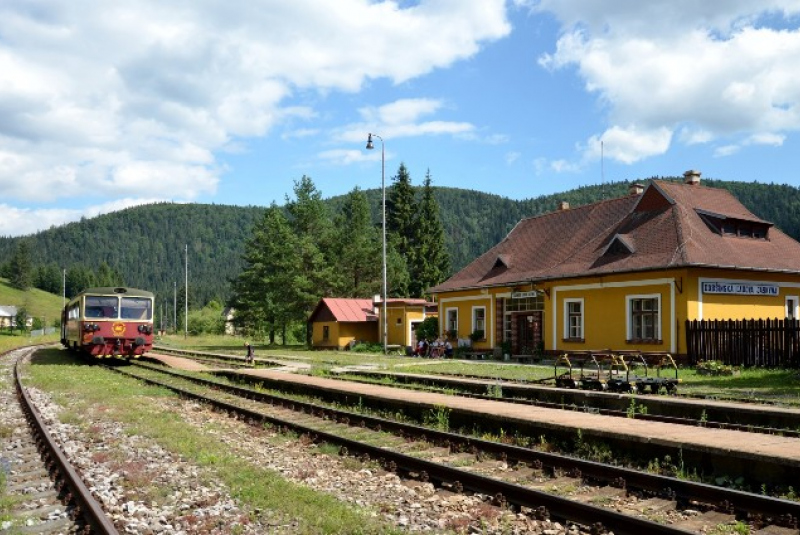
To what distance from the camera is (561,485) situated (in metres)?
7.50

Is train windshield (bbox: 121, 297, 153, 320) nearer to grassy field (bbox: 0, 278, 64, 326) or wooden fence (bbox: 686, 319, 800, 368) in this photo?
wooden fence (bbox: 686, 319, 800, 368)

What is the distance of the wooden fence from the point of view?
21.2m

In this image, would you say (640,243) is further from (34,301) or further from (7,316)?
(34,301)

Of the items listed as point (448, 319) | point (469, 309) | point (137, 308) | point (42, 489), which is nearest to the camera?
point (42, 489)

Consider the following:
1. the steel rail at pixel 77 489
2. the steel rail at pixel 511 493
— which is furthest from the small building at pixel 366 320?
the steel rail at pixel 511 493

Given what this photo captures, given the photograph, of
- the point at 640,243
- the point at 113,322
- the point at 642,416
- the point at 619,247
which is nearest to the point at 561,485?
the point at 642,416

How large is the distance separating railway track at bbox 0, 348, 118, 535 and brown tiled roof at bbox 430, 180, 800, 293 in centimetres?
2055

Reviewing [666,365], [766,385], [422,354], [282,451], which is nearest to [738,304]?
[666,365]

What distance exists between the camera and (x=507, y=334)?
108 feet

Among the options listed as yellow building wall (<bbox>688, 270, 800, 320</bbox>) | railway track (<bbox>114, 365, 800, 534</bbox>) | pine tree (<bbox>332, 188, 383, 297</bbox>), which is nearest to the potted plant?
yellow building wall (<bbox>688, 270, 800, 320</bbox>)

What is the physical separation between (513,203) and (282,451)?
624 ft

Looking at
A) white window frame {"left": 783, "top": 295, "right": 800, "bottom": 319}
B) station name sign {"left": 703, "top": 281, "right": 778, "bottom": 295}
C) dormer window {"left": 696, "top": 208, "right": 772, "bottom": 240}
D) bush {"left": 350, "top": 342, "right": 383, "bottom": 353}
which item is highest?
dormer window {"left": 696, "top": 208, "right": 772, "bottom": 240}

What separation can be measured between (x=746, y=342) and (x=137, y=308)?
22.1m

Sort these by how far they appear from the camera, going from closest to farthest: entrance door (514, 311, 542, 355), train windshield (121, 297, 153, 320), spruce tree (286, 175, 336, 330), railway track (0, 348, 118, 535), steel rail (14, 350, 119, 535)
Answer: steel rail (14, 350, 119, 535)
railway track (0, 348, 118, 535)
train windshield (121, 297, 153, 320)
entrance door (514, 311, 542, 355)
spruce tree (286, 175, 336, 330)
